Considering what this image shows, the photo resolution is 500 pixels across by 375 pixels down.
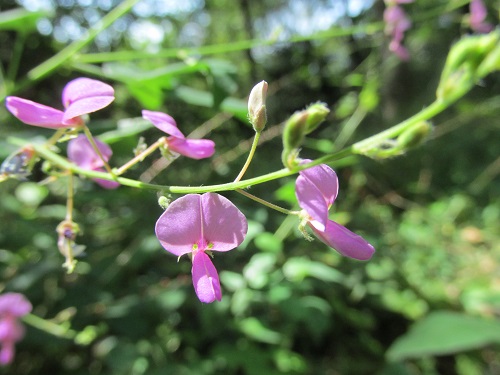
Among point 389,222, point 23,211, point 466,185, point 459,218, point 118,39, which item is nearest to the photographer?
point 23,211

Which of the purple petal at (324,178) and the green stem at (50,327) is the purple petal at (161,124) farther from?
the green stem at (50,327)

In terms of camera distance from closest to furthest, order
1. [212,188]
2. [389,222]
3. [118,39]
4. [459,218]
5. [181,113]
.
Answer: [212,188]
[181,113]
[389,222]
[118,39]
[459,218]

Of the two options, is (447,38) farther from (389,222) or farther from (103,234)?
(103,234)

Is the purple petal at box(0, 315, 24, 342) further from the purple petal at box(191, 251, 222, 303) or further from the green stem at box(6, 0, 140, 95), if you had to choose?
the purple petal at box(191, 251, 222, 303)

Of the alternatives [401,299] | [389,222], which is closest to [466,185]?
[389,222]

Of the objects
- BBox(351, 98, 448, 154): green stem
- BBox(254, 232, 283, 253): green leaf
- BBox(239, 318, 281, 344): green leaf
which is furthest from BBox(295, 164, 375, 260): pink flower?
BBox(239, 318, 281, 344): green leaf

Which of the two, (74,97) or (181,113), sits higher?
(181,113)

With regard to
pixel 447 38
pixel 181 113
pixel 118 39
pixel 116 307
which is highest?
pixel 447 38
